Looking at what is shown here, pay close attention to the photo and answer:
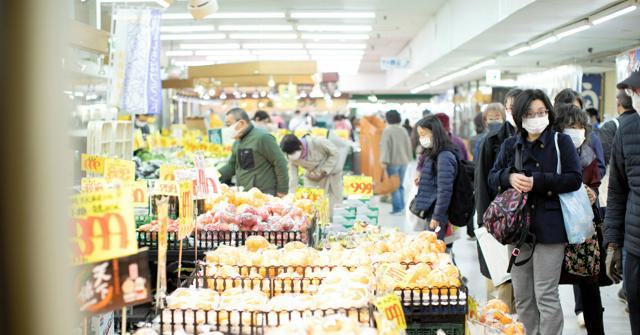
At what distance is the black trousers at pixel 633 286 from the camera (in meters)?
3.90

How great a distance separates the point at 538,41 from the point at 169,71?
407 inches

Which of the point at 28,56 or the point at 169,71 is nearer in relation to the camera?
the point at 28,56

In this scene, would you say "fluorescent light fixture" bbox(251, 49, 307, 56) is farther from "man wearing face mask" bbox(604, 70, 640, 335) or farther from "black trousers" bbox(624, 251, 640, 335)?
"black trousers" bbox(624, 251, 640, 335)

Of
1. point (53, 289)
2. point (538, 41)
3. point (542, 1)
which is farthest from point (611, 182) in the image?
point (538, 41)

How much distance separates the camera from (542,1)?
8.12 m

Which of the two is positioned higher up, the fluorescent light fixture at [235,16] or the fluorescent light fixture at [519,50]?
the fluorescent light fixture at [235,16]

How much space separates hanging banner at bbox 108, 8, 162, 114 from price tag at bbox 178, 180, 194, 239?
10.7ft

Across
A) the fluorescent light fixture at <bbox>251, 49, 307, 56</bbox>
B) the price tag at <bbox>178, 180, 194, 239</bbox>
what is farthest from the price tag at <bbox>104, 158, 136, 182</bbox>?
the fluorescent light fixture at <bbox>251, 49, 307, 56</bbox>

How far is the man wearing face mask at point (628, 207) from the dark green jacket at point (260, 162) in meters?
3.45

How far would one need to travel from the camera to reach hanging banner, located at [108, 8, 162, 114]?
20.7 feet

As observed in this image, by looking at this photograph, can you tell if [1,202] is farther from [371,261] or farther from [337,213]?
[337,213]

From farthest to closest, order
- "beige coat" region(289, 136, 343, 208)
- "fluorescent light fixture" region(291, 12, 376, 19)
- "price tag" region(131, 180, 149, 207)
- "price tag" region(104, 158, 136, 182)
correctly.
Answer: "fluorescent light fixture" region(291, 12, 376, 19)
"beige coat" region(289, 136, 343, 208)
"price tag" region(131, 180, 149, 207)
"price tag" region(104, 158, 136, 182)

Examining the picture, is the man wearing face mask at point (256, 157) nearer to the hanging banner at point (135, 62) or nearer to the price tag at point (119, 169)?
the hanging banner at point (135, 62)

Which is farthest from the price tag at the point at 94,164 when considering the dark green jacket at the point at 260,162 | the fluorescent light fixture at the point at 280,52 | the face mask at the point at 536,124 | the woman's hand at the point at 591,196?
the fluorescent light fixture at the point at 280,52
